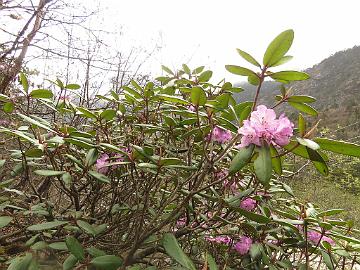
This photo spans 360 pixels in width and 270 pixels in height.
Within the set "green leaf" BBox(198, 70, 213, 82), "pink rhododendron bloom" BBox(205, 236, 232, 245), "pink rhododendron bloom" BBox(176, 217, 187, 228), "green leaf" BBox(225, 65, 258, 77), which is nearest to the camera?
"green leaf" BBox(225, 65, 258, 77)

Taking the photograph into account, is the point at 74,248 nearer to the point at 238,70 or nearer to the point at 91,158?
the point at 91,158

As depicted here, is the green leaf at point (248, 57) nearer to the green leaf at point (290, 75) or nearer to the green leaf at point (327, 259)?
the green leaf at point (290, 75)

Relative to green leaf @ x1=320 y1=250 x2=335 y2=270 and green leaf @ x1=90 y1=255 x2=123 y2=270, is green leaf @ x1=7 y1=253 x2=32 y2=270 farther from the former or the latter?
green leaf @ x1=320 y1=250 x2=335 y2=270

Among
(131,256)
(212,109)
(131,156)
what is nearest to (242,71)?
(212,109)

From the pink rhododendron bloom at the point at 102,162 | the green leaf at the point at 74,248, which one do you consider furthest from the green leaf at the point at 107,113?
the green leaf at the point at 74,248

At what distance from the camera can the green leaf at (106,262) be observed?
1.29 m

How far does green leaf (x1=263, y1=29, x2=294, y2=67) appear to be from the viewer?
110 centimetres

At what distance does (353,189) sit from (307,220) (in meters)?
11.7

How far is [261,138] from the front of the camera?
1051 mm

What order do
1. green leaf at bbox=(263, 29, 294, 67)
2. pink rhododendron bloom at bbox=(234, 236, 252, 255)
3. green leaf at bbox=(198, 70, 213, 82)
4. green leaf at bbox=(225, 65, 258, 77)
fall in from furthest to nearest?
green leaf at bbox=(198, 70, 213, 82)
pink rhododendron bloom at bbox=(234, 236, 252, 255)
green leaf at bbox=(225, 65, 258, 77)
green leaf at bbox=(263, 29, 294, 67)

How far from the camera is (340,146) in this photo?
3.34ft

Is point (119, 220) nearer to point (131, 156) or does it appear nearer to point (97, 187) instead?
point (97, 187)

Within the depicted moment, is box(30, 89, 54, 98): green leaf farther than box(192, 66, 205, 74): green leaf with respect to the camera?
No

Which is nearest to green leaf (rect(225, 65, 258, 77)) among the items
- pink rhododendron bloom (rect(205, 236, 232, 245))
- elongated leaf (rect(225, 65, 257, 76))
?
elongated leaf (rect(225, 65, 257, 76))
